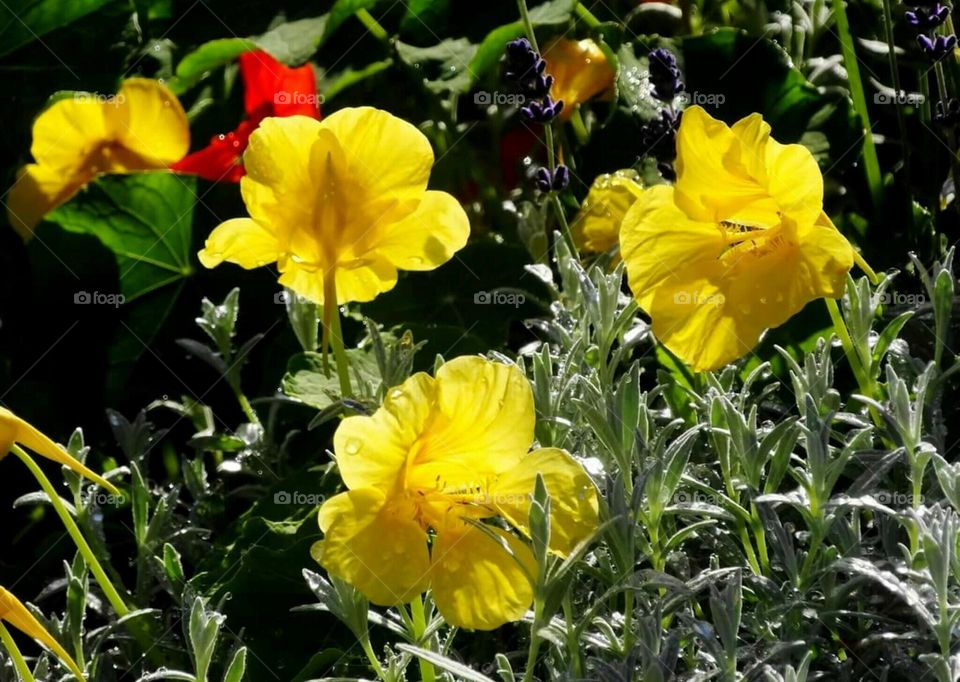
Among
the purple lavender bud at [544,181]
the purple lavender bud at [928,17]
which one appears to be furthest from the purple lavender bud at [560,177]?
the purple lavender bud at [928,17]

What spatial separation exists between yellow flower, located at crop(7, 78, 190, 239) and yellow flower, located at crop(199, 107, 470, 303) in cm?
68

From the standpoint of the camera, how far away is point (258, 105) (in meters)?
1.89

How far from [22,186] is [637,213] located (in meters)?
1.06

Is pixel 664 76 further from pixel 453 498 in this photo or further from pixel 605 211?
pixel 453 498

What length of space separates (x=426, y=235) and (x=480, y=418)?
1.02 ft

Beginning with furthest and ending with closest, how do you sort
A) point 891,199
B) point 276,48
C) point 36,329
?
1. point 276,48
2. point 36,329
3. point 891,199

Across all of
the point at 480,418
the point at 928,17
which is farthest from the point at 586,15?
the point at 480,418

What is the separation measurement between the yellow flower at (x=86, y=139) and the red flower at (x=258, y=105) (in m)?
0.06

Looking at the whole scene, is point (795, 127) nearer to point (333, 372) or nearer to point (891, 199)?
point (891, 199)

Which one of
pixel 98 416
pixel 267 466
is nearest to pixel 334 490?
pixel 267 466

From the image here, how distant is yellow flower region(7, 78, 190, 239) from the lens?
1.89m

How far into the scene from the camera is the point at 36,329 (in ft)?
6.06

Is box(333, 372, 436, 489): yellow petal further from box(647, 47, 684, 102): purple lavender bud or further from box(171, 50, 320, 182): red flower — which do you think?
box(171, 50, 320, 182): red flower

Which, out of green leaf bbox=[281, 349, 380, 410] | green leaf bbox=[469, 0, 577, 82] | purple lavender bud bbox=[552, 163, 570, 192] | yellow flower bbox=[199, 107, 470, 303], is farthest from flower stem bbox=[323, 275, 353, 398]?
green leaf bbox=[469, 0, 577, 82]
